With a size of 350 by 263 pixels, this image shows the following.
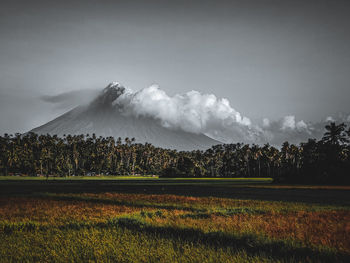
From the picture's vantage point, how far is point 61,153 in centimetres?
15550

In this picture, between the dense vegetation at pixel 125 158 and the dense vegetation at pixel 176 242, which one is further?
the dense vegetation at pixel 125 158

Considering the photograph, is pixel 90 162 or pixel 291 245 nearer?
pixel 291 245

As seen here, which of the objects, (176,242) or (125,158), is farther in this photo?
(125,158)

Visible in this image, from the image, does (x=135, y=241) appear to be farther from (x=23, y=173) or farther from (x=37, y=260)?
(x=23, y=173)

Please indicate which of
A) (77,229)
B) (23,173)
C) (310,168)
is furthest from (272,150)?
(77,229)

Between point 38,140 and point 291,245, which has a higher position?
point 38,140

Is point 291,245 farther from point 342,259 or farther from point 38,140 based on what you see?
point 38,140

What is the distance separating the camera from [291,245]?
10.1 metres

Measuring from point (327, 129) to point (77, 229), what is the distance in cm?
9963

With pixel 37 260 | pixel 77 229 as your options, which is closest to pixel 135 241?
pixel 37 260

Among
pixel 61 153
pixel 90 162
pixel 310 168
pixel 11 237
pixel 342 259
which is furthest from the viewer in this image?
pixel 90 162

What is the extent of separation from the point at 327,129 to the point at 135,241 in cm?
10033

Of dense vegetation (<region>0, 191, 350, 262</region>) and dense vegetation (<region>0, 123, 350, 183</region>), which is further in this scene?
dense vegetation (<region>0, 123, 350, 183</region>)

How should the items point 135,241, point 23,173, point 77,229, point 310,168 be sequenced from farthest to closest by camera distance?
1. point 23,173
2. point 310,168
3. point 77,229
4. point 135,241
